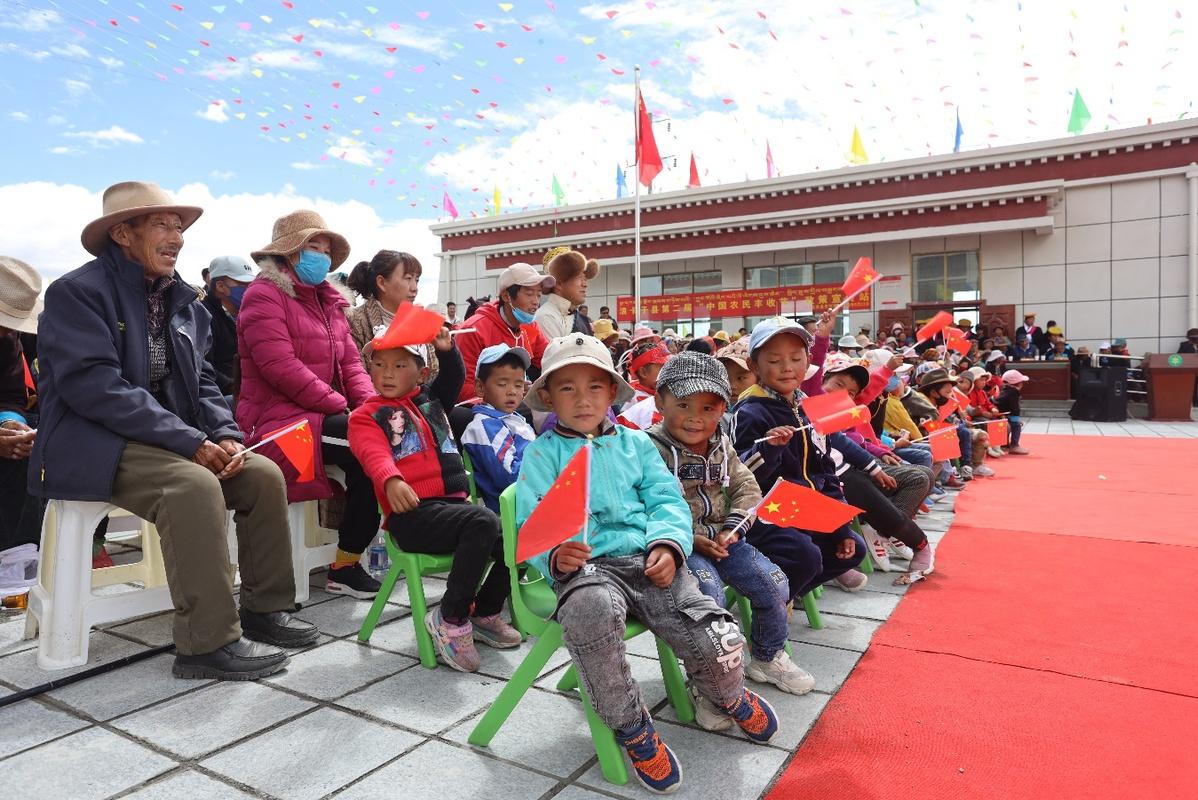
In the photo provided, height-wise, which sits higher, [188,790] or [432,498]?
[432,498]

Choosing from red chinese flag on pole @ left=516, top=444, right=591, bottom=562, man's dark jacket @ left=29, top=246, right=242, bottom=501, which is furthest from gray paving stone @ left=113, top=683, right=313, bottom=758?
red chinese flag on pole @ left=516, top=444, right=591, bottom=562

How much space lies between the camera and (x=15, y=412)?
3.56m

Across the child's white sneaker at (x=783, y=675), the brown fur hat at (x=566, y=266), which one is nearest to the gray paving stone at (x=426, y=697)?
the child's white sneaker at (x=783, y=675)

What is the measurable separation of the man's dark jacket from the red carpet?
2.57 metres

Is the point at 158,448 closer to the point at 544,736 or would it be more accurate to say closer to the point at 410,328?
the point at 410,328

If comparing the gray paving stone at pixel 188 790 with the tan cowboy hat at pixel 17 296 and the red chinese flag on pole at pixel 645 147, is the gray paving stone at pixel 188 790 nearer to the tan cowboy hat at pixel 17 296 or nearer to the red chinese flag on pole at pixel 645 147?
the tan cowboy hat at pixel 17 296

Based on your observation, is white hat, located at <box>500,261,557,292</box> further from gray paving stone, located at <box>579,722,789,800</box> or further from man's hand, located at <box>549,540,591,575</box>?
gray paving stone, located at <box>579,722,789,800</box>

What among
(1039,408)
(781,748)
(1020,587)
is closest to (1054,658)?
(1020,587)

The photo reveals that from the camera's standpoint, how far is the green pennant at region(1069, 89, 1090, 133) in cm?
1609

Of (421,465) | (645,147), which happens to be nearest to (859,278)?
(421,465)

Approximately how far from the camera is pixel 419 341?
3.06 m

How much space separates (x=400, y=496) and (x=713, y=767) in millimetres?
1521

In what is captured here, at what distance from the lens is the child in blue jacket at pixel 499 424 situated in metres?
3.46

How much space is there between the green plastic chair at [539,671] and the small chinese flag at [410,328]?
916 millimetres
